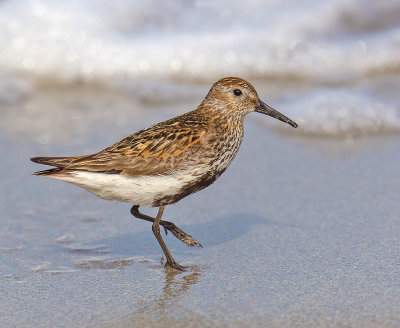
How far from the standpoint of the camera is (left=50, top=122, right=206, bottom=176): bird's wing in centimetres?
537

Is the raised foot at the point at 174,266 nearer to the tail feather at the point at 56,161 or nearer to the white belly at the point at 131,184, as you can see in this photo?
the white belly at the point at 131,184

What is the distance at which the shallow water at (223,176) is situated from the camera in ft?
15.4

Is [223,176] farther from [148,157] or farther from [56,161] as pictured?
[56,161]

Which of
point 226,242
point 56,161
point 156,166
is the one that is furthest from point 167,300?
point 56,161

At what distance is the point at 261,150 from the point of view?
795 centimetres

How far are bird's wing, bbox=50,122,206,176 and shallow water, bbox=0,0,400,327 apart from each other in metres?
0.75

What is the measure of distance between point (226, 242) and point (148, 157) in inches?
41.3

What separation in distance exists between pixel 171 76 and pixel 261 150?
119 inches

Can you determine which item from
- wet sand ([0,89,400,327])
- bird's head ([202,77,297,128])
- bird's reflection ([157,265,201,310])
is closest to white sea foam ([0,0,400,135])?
wet sand ([0,89,400,327])

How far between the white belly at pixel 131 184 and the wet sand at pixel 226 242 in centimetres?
55

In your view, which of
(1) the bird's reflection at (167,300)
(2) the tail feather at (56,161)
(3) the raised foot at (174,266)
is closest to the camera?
(1) the bird's reflection at (167,300)

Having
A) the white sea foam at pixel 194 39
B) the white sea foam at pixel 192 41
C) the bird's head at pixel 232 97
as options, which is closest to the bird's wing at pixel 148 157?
the bird's head at pixel 232 97

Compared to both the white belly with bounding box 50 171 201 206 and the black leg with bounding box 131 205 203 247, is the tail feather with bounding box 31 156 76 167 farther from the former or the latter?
the black leg with bounding box 131 205 203 247

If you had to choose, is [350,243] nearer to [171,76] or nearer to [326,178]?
[326,178]
